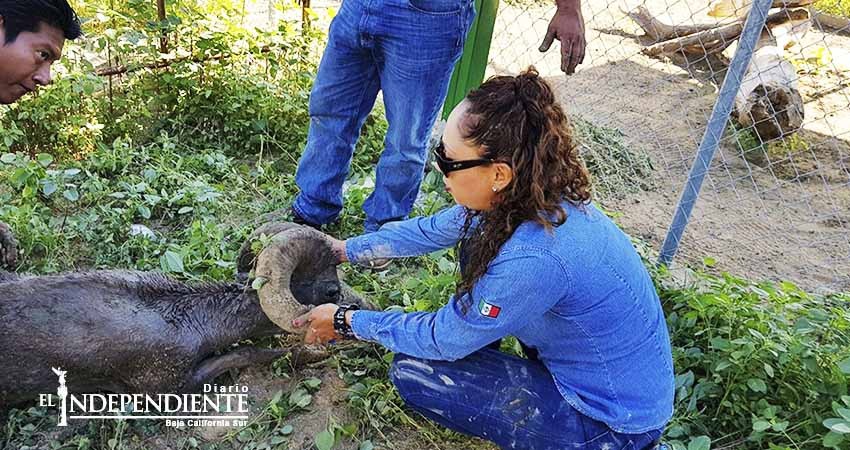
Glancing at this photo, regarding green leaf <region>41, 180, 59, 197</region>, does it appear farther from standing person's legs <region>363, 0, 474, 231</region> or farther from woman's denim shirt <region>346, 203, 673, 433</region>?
woman's denim shirt <region>346, 203, 673, 433</region>

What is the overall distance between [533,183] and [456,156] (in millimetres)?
269

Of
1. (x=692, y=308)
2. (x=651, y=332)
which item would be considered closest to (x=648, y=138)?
(x=692, y=308)

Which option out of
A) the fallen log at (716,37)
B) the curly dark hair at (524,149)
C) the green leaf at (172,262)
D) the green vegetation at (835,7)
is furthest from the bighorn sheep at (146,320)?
the green vegetation at (835,7)

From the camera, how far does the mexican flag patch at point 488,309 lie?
2430mm

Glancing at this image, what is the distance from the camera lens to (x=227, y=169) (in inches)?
199

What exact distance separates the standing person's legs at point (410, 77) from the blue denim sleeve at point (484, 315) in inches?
56.6

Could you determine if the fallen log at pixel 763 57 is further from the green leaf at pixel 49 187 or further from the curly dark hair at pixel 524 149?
the green leaf at pixel 49 187

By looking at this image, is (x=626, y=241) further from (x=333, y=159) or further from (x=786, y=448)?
(x=333, y=159)

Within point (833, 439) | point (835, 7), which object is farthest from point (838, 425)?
point (835, 7)

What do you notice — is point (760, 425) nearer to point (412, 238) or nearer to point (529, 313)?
point (529, 313)

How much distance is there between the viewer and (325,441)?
3.00m

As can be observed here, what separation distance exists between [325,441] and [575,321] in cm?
119

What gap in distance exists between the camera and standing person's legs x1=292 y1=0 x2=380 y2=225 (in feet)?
12.4

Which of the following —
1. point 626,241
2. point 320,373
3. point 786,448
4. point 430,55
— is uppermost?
point 430,55
